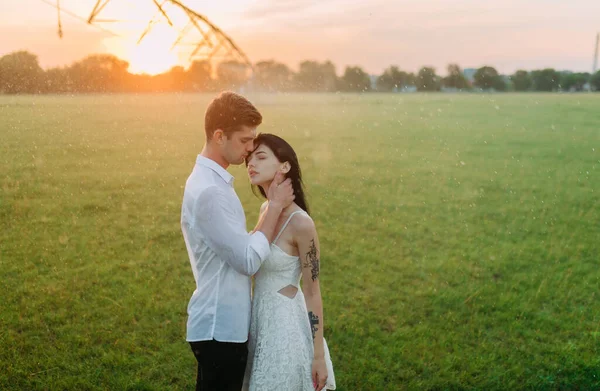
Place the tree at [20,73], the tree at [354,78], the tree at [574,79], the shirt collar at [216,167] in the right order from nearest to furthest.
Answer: the shirt collar at [216,167], the tree at [20,73], the tree at [354,78], the tree at [574,79]

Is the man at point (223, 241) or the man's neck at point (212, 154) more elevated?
the man's neck at point (212, 154)

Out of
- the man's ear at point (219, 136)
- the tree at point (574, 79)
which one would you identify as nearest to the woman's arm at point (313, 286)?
the man's ear at point (219, 136)

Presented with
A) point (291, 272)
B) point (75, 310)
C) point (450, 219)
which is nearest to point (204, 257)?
point (291, 272)

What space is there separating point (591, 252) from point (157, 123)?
19290 mm

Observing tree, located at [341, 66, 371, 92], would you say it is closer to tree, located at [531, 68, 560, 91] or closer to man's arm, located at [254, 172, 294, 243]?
tree, located at [531, 68, 560, 91]

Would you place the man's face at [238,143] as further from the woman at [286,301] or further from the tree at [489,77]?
the tree at [489,77]

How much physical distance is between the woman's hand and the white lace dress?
0.09 feet

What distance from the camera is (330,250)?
8.05 m

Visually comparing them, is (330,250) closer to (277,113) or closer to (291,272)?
(291,272)

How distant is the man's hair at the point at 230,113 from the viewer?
2.56 m

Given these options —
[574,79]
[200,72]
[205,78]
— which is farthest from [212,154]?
[574,79]

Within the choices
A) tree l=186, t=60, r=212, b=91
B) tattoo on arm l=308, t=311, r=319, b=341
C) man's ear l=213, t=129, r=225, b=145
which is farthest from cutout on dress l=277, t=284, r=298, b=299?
tree l=186, t=60, r=212, b=91

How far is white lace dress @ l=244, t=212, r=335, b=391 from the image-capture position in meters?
2.78

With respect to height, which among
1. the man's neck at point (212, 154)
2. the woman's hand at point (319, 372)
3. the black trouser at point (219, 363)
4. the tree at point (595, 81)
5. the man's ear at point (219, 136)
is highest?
the tree at point (595, 81)
